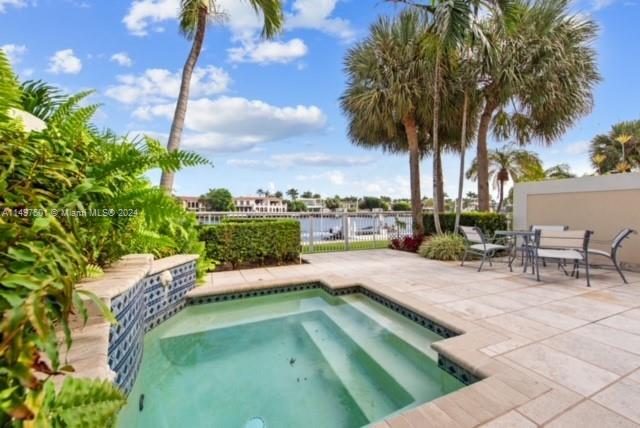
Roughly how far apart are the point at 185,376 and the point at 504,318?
3.33 m

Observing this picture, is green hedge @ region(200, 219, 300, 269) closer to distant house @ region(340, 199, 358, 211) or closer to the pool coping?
the pool coping

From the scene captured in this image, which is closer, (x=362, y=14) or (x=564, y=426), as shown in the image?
(x=564, y=426)

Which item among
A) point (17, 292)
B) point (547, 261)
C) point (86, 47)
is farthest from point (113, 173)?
point (547, 261)

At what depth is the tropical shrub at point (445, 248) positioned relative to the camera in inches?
269

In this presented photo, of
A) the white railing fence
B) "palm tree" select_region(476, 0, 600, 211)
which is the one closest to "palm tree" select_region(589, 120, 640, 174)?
"palm tree" select_region(476, 0, 600, 211)

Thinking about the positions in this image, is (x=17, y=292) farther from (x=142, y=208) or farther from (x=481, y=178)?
(x=481, y=178)

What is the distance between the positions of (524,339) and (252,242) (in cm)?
482

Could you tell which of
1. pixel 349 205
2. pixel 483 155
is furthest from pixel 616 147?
pixel 349 205

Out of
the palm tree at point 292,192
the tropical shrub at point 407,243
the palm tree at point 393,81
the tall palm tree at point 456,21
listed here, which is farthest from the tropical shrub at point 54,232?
the palm tree at point 292,192

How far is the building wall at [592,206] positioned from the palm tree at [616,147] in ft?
39.2

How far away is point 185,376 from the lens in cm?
272

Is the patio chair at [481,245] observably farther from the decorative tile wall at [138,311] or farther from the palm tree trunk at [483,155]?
the decorative tile wall at [138,311]

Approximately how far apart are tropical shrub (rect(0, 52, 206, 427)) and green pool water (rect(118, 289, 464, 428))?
45.9 inches

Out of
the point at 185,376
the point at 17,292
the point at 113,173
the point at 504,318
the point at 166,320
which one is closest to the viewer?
the point at 17,292
